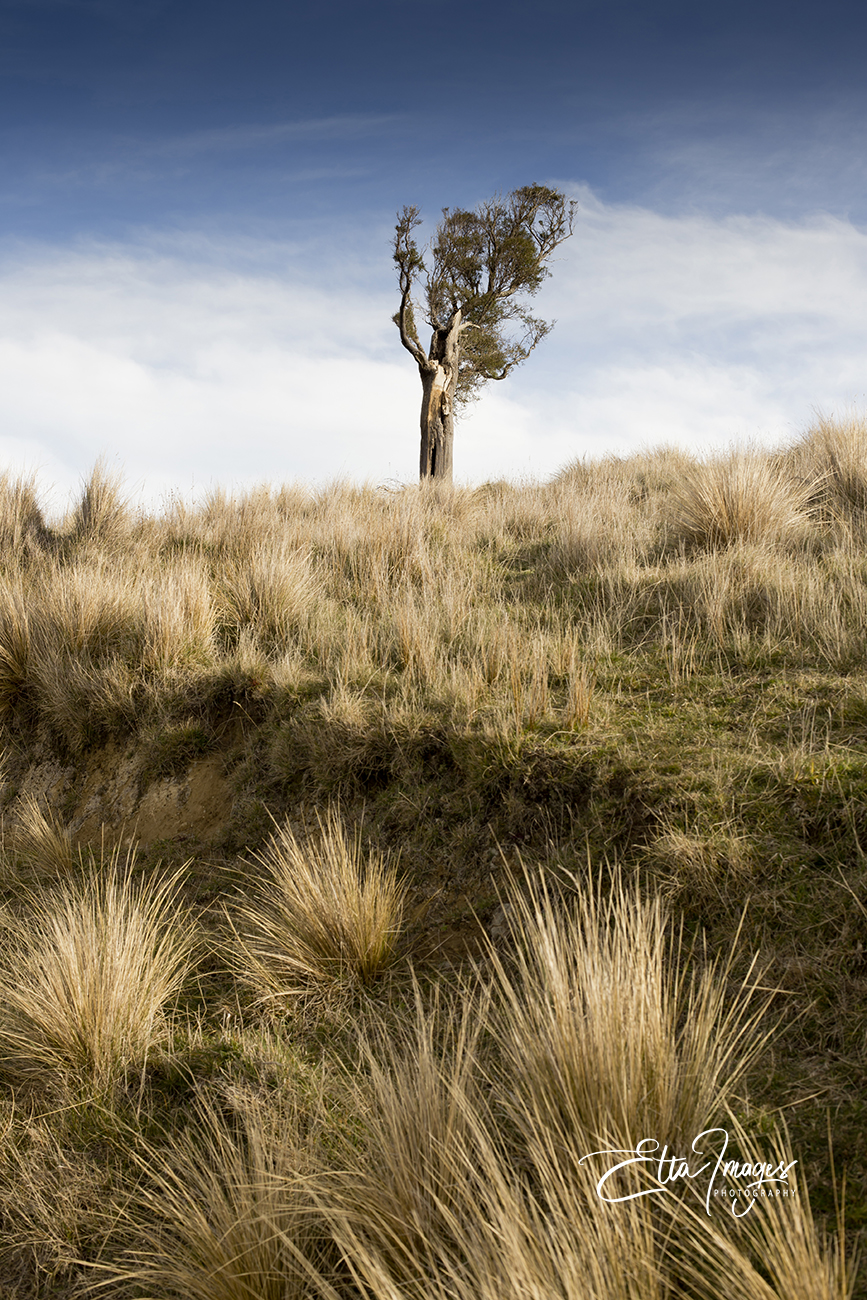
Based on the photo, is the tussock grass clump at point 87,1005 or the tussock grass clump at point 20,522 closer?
the tussock grass clump at point 87,1005

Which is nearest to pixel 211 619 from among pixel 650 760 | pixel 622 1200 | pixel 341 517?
pixel 341 517

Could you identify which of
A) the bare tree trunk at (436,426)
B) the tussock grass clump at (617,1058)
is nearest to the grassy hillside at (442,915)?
the tussock grass clump at (617,1058)

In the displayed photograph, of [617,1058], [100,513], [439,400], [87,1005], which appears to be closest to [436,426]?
[439,400]

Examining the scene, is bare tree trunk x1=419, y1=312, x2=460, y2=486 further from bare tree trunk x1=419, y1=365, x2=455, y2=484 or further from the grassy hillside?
the grassy hillside

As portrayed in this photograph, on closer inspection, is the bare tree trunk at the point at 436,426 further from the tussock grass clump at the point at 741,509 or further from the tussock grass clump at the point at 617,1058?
the tussock grass clump at the point at 617,1058

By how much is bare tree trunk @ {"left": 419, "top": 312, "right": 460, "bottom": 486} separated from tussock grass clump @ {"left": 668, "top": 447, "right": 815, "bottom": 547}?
702cm

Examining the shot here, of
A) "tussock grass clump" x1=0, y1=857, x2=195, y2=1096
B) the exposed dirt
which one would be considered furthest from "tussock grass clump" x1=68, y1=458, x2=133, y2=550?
"tussock grass clump" x1=0, y1=857, x2=195, y2=1096

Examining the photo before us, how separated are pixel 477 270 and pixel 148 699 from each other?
1201 centimetres

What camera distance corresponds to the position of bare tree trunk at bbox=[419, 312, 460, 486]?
13.5 metres

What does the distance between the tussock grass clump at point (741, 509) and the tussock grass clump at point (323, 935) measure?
467cm

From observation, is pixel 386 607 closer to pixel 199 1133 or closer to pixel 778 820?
pixel 778 820

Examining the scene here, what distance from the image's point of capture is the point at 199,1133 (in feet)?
8.39

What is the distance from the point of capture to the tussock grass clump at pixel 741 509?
6.72 meters

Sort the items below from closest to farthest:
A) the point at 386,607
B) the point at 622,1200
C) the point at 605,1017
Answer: the point at 622,1200, the point at 605,1017, the point at 386,607
